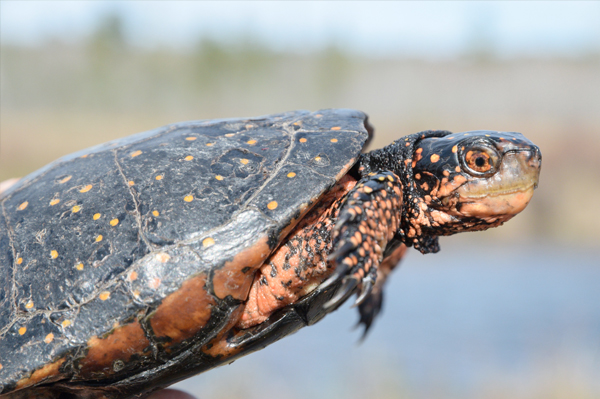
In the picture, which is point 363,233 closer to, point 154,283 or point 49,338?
point 154,283

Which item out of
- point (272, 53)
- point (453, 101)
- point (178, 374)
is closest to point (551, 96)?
point (453, 101)

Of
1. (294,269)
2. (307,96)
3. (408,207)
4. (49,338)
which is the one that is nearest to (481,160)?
(408,207)

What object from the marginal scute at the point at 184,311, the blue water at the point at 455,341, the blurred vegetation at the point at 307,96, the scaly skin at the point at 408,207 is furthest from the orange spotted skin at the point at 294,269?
the blurred vegetation at the point at 307,96

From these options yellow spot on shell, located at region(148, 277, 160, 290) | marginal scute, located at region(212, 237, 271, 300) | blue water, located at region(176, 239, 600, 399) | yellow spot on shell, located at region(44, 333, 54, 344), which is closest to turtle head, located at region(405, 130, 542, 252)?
marginal scute, located at region(212, 237, 271, 300)

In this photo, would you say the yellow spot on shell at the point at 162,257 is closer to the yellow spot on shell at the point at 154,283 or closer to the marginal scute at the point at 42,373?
the yellow spot on shell at the point at 154,283

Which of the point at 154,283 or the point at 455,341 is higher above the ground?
the point at 154,283

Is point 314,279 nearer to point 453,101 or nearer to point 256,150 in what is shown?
Result: point 256,150

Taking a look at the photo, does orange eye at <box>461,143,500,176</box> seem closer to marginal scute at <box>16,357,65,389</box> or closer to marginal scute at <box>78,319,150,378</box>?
marginal scute at <box>78,319,150,378</box>
